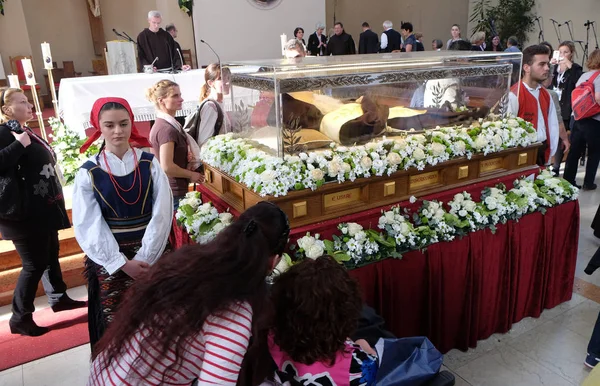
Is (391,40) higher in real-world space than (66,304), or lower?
higher

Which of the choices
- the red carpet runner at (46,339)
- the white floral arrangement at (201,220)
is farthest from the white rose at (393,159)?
the red carpet runner at (46,339)

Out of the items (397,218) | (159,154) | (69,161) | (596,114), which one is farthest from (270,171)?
(596,114)

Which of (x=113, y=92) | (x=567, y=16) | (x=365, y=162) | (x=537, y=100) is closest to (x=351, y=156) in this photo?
(x=365, y=162)

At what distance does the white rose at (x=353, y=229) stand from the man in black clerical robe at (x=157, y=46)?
16.5 feet

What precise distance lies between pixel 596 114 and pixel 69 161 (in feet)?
19.3

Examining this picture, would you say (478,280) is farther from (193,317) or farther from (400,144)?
(193,317)

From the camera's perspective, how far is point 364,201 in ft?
9.02

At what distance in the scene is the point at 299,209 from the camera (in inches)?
98.8

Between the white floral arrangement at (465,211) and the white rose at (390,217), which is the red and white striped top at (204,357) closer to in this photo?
the white rose at (390,217)

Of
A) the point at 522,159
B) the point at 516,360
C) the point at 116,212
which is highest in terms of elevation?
the point at 116,212

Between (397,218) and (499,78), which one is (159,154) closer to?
(397,218)

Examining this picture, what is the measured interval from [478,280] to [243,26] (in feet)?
28.4

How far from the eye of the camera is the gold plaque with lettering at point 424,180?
293 centimetres

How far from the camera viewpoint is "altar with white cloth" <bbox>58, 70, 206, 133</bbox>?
206 inches
